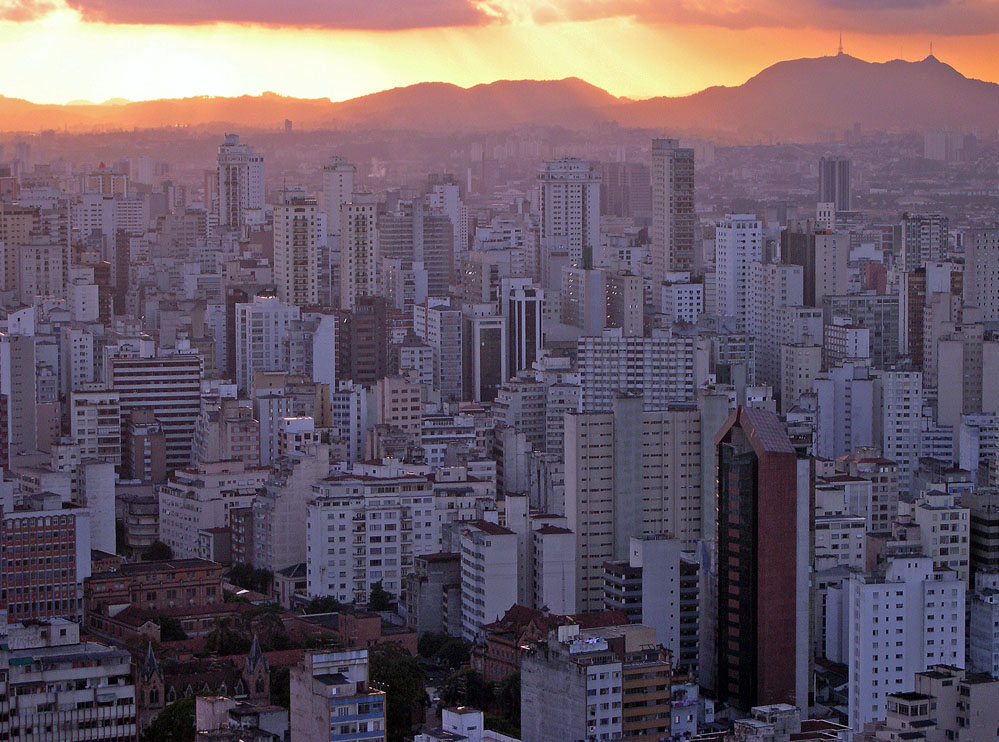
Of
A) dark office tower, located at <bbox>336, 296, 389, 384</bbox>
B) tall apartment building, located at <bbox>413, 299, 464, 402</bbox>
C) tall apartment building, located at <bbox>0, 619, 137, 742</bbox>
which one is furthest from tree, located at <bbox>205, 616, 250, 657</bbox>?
tall apartment building, located at <bbox>413, 299, 464, 402</bbox>

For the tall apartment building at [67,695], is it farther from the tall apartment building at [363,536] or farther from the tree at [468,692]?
the tall apartment building at [363,536]

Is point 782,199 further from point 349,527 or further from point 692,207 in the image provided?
point 349,527

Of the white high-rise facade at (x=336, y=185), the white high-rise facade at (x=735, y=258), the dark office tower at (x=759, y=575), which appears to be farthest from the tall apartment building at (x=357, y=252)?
the dark office tower at (x=759, y=575)

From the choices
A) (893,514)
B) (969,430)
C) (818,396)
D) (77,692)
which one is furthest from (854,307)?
(77,692)

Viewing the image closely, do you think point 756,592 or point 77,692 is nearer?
point 77,692

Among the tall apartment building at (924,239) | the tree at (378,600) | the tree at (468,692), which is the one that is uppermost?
the tall apartment building at (924,239)

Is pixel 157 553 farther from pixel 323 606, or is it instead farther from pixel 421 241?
pixel 421 241
